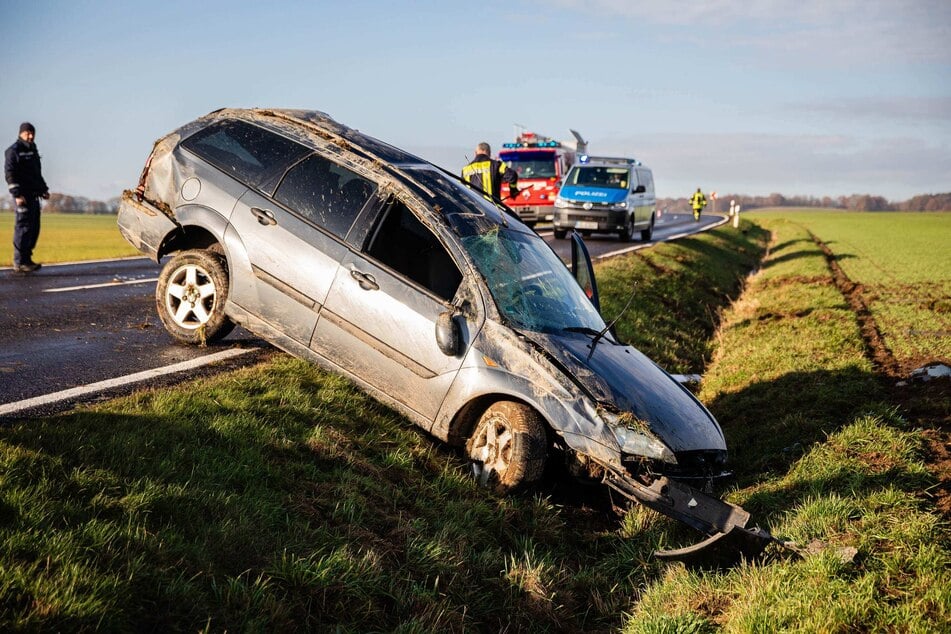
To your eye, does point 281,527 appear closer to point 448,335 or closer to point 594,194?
point 448,335

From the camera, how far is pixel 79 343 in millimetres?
7160

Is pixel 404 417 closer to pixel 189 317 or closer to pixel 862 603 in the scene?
pixel 189 317

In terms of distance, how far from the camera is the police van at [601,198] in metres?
23.8

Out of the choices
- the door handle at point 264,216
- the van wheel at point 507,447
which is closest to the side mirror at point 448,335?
the van wheel at point 507,447

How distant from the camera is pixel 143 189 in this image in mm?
7016

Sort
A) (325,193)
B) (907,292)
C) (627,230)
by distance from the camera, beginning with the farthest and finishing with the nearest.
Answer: (627,230), (907,292), (325,193)

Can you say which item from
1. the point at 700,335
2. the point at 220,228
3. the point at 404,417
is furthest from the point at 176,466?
the point at 700,335

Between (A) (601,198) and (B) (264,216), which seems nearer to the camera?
(B) (264,216)

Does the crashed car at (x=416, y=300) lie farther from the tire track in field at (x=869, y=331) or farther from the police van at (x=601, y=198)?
the police van at (x=601, y=198)

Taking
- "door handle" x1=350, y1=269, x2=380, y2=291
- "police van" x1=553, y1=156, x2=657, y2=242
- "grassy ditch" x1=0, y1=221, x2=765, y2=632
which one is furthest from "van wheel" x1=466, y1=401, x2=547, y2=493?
"police van" x1=553, y1=156, x2=657, y2=242

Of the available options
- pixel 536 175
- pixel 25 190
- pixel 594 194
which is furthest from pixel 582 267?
pixel 536 175

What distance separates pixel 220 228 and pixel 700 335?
907 centimetres

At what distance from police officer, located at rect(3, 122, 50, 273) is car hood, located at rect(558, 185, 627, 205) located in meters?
14.5

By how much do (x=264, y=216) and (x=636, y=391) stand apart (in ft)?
9.66
